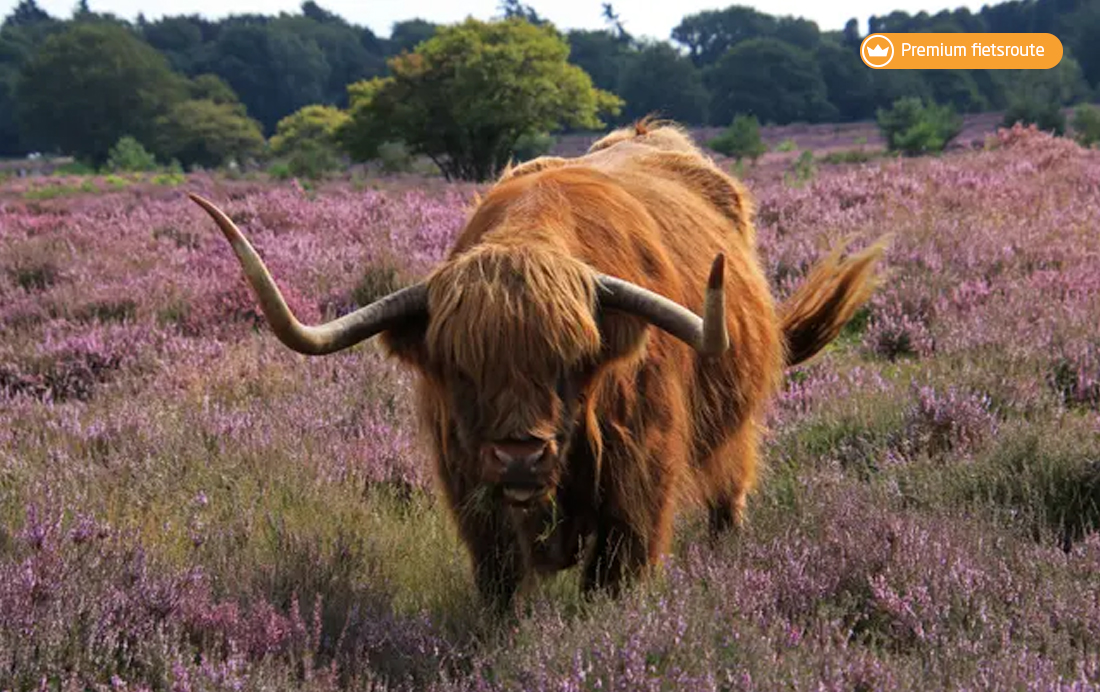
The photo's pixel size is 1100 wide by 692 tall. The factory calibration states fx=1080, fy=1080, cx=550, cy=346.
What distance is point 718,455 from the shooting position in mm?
3951

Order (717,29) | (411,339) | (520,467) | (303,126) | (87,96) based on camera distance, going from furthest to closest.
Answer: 1. (717,29)
2. (87,96)
3. (303,126)
4. (411,339)
5. (520,467)

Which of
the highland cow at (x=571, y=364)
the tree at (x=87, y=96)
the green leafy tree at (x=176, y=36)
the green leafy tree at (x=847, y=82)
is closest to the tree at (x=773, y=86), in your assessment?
the green leafy tree at (x=847, y=82)

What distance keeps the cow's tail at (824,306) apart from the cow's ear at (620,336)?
2112mm

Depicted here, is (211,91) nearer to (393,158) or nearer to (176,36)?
(176,36)

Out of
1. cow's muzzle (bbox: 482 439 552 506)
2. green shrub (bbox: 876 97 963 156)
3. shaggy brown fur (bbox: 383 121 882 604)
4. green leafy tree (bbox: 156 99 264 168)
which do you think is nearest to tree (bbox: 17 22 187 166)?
green leafy tree (bbox: 156 99 264 168)

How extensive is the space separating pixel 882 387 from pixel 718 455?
57.5 inches

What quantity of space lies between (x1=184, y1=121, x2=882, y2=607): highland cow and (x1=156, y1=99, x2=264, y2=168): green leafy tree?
6124 centimetres

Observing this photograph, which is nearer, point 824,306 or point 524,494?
point 524,494

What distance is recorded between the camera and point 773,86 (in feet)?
268

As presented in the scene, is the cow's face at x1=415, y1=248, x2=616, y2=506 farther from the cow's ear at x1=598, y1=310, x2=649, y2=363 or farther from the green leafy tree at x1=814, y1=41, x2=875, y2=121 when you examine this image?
the green leafy tree at x1=814, y1=41, x2=875, y2=121

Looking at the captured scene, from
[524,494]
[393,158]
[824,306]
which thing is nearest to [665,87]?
[393,158]

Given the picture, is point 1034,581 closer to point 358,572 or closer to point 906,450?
point 906,450

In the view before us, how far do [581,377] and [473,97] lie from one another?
29578 millimetres

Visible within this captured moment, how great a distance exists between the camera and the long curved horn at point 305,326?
2578 millimetres
